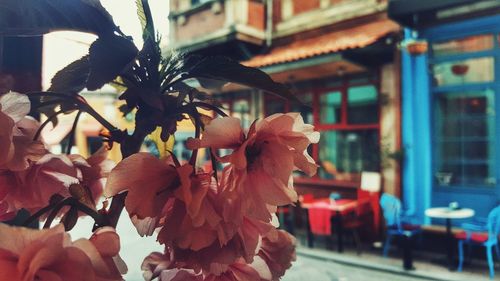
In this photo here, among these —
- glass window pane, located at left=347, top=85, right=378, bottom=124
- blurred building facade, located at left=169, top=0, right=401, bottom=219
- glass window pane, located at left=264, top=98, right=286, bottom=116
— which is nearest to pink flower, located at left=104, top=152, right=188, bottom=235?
blurred building facade, located at left=169, top=0, right=401, bottom=219

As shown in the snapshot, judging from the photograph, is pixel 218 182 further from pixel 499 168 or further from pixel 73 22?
pixel 499 168

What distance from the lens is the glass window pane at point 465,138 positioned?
21.0 feet

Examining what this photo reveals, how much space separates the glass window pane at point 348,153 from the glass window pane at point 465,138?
3.51ft

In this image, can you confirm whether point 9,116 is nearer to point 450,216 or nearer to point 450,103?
Result: point 450,216

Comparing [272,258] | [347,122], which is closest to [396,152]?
[347,122]

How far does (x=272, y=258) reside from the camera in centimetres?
58

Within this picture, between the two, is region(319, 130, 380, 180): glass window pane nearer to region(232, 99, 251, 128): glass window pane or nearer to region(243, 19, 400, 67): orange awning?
region(243, 19, 400, 67): orange awning

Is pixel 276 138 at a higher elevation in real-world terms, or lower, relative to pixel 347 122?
lower

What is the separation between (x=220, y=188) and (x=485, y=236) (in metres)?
6.23

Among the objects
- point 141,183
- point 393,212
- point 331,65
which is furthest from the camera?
point 331,65

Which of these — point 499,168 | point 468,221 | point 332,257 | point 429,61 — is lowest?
point 332,257

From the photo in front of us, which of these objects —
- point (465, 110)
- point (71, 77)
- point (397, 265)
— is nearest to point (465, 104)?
point (465, 110)

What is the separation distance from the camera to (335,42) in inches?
318

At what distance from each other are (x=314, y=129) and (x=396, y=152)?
22.9ft
